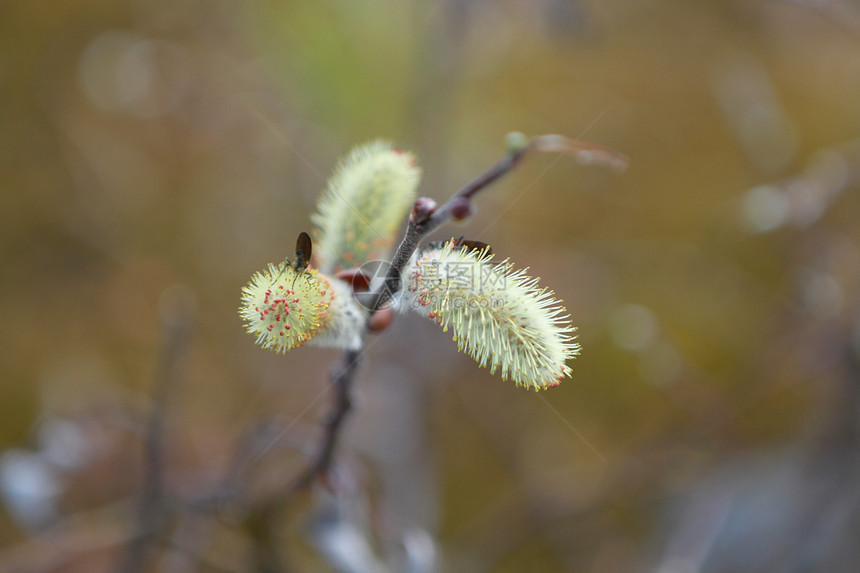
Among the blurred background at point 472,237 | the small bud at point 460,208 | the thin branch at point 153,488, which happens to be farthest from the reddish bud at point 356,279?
the blurred background at point 472,237

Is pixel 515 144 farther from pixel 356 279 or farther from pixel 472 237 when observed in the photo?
pixel 472 237

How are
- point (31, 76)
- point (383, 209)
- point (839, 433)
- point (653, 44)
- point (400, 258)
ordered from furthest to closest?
point (653, 44) < point (31, 76) < point (839, 433) < point (383, 209) < point (400, 258)

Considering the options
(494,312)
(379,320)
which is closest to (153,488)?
(379,320)

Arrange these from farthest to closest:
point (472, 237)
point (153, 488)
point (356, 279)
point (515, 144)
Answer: point (472, 237) → point (153, 488) → point (356, 279) → point (515, 144)

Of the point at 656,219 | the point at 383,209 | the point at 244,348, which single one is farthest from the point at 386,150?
the point at 656,219

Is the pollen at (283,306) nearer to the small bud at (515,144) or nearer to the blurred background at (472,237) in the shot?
the small bud at (515,144)

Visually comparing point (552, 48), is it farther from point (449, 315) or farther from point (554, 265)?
point (449, 315)
